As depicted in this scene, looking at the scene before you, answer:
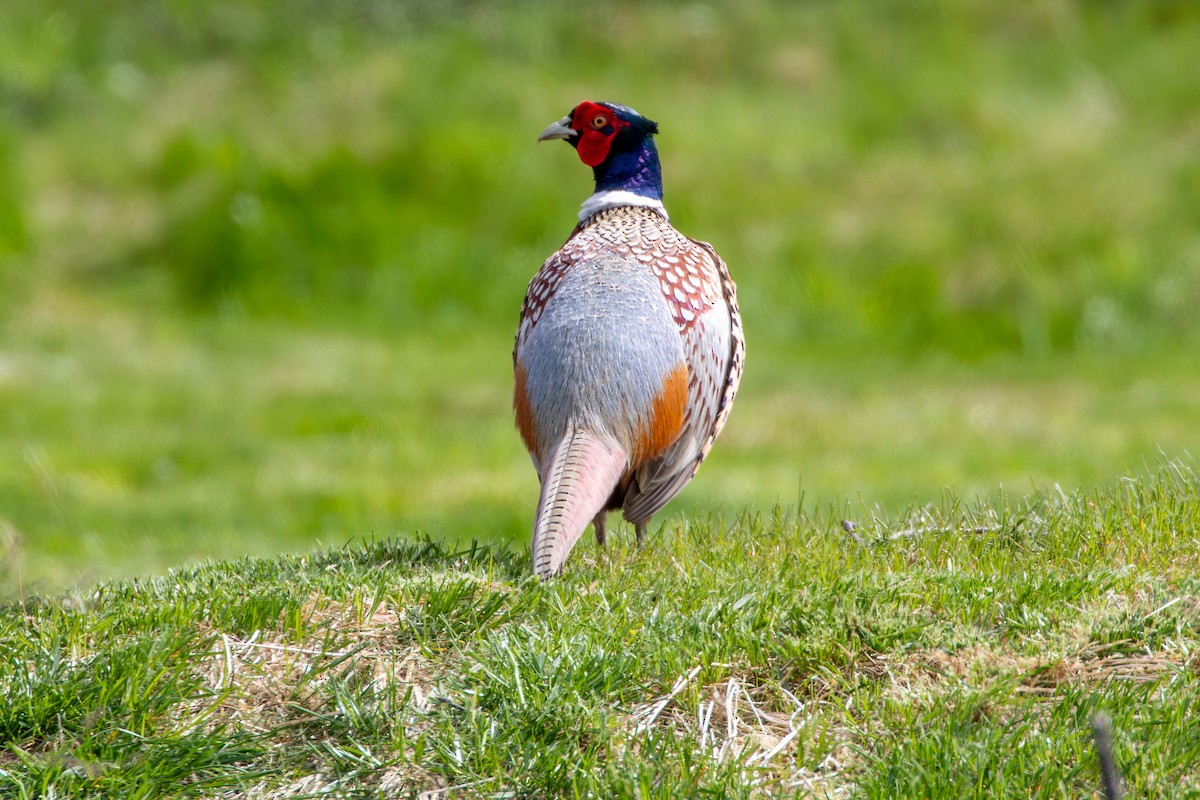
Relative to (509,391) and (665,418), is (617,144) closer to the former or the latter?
(665,418)

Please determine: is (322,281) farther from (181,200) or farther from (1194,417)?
(1194,417)

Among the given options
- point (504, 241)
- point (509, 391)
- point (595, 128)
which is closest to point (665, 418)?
point (595, 128)

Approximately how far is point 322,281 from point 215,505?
14.3ft

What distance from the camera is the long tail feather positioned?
4738mm

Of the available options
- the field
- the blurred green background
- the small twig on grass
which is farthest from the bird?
the blurred green background

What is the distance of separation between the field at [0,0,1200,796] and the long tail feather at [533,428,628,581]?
0.16 metres

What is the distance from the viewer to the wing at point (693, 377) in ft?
17.9

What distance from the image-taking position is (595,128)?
6.04 metres

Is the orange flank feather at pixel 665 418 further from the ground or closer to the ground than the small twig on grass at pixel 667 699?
further from the ground

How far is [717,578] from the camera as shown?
4785mm

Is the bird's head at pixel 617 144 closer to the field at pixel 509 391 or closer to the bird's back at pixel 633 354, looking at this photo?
the bird's back at pixel 633 354

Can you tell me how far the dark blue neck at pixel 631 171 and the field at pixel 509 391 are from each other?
1355 millimetres

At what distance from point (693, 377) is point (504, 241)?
7911 millimetres

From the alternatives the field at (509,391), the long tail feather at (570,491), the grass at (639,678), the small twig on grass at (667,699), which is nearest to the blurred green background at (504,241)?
the field at (509,391)
